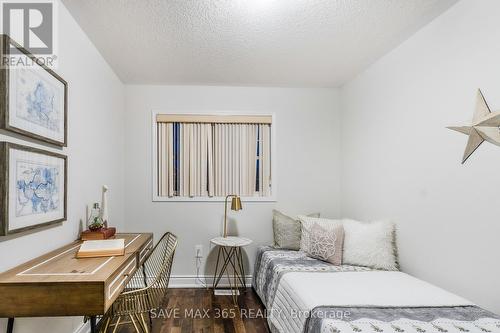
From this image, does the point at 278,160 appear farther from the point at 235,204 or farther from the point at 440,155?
the point at 440,155

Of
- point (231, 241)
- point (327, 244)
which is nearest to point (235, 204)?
point (231, 241)

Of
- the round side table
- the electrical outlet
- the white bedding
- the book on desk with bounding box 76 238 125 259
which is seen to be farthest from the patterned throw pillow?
the book on desk with bounding box 76 238 125 259

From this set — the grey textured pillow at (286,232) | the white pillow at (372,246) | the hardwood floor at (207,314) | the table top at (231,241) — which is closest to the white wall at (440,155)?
the white pillow at (372,246)

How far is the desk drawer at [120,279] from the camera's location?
1.62 metres

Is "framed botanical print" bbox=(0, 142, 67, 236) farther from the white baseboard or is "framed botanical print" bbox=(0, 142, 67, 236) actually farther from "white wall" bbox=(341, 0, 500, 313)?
"white wall" bbox=(341, 0, 500, 313)

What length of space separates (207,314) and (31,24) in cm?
278

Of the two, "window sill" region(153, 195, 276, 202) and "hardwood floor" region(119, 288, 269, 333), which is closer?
"hardwood floor" region(119, 288, 269, 333)

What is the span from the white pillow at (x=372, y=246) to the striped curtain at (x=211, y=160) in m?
1.37

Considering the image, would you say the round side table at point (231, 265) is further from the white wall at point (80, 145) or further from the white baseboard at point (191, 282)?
the white wall at point (80, 145)

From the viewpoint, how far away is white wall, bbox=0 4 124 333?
187 cm

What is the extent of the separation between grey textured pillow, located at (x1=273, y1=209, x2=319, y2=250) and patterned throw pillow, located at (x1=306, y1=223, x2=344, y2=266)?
0.37m

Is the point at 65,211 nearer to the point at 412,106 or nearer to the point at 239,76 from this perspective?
the point at 239,76

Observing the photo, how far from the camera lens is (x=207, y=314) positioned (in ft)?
10.5

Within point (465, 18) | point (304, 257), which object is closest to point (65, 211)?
point (304, 257)
